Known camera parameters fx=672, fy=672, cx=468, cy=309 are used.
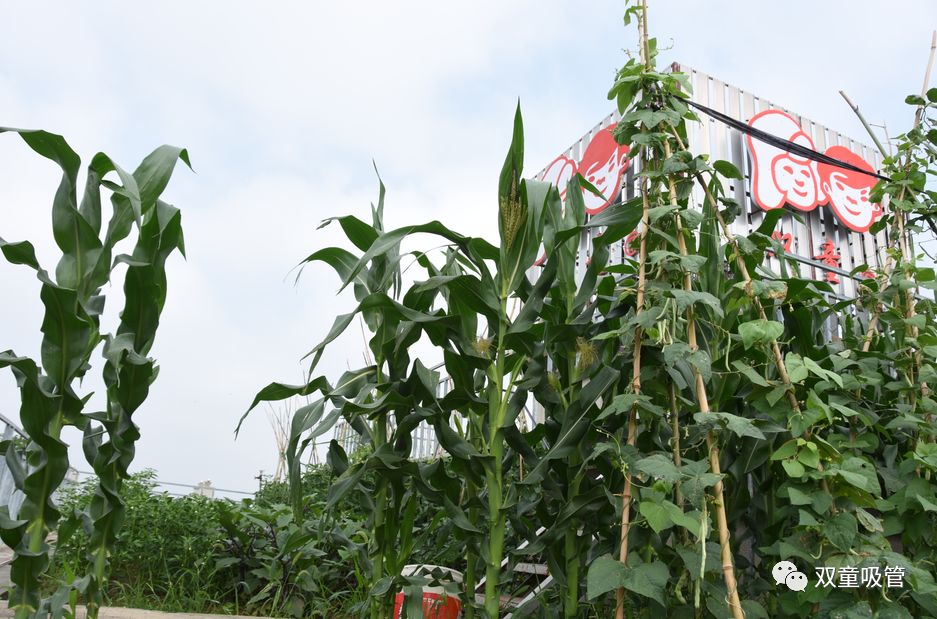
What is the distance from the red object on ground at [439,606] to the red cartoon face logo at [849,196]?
177 inches

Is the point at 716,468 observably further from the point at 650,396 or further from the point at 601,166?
the point at 601,166

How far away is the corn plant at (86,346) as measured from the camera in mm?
1554

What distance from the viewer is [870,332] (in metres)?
1.86

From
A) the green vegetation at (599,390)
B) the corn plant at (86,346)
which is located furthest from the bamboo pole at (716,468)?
the corn plant at (86,346)

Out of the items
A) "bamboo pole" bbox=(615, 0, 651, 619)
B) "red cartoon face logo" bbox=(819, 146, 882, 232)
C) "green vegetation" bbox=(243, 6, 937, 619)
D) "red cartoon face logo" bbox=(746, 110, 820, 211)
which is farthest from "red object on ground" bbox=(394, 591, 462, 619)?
"red cartoon face logo" bbox=(819, 146, 882, 232)

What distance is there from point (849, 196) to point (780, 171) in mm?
813

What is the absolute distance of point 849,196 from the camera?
5.24 m

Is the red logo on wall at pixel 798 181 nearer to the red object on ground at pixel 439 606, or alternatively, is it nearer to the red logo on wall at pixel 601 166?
the red logo on wall at pixel 601 166

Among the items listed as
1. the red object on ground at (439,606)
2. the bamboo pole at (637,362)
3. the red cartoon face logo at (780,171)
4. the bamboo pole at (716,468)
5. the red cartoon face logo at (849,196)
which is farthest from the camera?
the red cartoon face logo at (849,196)

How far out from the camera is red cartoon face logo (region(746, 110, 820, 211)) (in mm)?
4715

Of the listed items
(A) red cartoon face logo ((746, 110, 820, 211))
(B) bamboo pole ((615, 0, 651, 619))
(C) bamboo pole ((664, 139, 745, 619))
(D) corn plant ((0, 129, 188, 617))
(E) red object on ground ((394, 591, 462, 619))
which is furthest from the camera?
(A) red cartoon face logo ((746, 110, 820, 211))

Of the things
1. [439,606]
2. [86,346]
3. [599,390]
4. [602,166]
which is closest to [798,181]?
[602,166]

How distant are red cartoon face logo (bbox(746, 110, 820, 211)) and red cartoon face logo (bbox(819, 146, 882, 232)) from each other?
141 mm

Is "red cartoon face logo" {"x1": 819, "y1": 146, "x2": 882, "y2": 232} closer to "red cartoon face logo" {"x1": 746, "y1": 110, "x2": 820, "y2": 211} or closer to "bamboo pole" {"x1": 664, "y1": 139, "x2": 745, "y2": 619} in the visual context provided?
"red cartoon face logo" {"x1": 746, "y1": 110, "x2": 820, "y2": 211}
